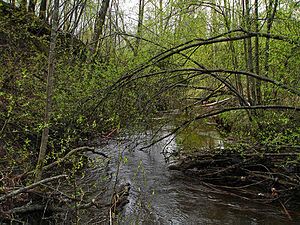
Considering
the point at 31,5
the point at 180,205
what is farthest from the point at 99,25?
the point at 180,205

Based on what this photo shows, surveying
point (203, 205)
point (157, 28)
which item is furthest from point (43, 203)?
point (157, 28)

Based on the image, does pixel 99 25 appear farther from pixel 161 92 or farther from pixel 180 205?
pixel 180 205

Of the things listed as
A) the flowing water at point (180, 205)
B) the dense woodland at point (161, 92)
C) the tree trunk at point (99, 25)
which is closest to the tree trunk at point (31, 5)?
the tree trunk at point (99, 25)

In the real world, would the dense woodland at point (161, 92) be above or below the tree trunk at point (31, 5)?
below

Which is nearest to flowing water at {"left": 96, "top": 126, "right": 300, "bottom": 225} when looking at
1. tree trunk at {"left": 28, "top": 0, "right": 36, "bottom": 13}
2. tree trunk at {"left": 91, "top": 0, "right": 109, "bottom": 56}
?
tree trunk at {"left": 91, "top": 0, "right": 109, "bottom": 56}

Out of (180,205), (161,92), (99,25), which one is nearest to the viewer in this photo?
(180,205)

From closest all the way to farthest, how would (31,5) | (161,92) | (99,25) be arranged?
1. (161,92)
2. (99,25)
3. (31,5)

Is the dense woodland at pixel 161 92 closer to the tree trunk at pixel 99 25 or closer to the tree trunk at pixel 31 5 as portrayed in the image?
the tree trunk at pixel 99 25

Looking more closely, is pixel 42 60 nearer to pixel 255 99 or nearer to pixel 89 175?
pixel 89 175

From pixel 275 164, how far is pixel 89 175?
4.37 metres

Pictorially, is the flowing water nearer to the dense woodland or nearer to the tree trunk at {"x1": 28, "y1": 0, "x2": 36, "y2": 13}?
the dense woodland

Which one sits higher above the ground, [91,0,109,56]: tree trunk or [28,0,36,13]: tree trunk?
[28,0,36,13]: tree trunk

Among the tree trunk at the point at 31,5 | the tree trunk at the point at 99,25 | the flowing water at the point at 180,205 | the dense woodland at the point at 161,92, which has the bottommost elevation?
the flowing water at the point at 180,205

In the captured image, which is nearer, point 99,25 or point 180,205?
point 180,205
